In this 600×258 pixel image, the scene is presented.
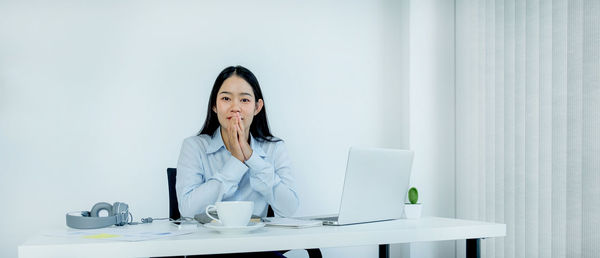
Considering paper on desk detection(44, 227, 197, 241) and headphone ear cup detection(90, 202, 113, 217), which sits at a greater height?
headphone ear cup detection(90, 202, 113, 217)

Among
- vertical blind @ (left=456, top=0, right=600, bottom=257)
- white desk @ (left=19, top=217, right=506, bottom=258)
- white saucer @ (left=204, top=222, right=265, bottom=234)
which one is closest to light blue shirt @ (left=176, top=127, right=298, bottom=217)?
white desk @ (left=19, top=217, right=506, bottom=258)

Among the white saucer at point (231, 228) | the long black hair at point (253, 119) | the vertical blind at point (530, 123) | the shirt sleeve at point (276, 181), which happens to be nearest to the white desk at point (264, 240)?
the white saucer at point (231, 228)

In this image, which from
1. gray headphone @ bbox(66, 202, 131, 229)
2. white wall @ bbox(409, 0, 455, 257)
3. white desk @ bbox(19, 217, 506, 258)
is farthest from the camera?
white wall @ bbox(409, 0, 455, 257)

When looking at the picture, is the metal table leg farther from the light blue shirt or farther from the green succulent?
the light blue shirt

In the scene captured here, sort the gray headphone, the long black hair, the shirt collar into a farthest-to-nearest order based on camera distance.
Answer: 1. the long black hair
2. the shirt collar
3. the gray headphone

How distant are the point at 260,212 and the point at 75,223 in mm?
831

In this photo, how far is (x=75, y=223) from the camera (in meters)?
1.68

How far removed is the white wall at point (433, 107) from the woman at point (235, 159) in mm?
1304

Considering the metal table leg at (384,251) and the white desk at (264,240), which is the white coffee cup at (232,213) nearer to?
the white desk at (264,240)

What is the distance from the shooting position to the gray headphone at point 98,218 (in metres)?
1.67

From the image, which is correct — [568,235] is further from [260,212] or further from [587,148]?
[260,212]

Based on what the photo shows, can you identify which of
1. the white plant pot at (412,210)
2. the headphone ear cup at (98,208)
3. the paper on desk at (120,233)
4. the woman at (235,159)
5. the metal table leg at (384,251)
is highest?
the woman at (235,159)

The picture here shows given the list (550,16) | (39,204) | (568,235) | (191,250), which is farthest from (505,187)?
(39,204)

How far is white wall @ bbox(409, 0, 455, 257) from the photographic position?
11.2 feet
